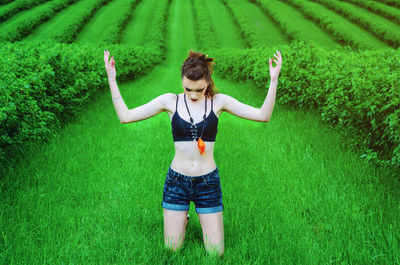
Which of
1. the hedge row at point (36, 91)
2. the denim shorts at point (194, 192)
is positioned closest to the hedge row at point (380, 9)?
the hedge row at point (36, 91)

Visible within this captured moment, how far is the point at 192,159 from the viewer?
9.21 feet

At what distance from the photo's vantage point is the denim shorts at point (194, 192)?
2797mm

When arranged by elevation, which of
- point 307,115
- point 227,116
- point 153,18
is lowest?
point 153,18

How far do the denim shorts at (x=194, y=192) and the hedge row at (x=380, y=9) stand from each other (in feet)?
125

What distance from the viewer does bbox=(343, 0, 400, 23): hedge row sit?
34.3 m

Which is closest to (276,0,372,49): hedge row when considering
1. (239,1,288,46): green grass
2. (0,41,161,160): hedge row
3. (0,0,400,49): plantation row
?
(0,0,400,49): plantation row

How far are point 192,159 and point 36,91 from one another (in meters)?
3.52

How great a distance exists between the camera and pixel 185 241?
316 cm

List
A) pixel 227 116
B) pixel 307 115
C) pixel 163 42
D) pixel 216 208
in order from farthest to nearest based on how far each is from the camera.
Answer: pixel 163 42
pixel 227 116
pixel 307 115
pixel 216 208

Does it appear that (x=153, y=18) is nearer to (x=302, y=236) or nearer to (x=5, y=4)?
(x=5, y=4)

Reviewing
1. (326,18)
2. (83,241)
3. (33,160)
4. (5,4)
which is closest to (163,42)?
(326,18)

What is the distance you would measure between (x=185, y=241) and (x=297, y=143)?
367cm

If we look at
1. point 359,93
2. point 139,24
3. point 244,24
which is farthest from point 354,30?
point 359,93

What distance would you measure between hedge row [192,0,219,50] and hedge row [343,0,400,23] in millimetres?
17848
